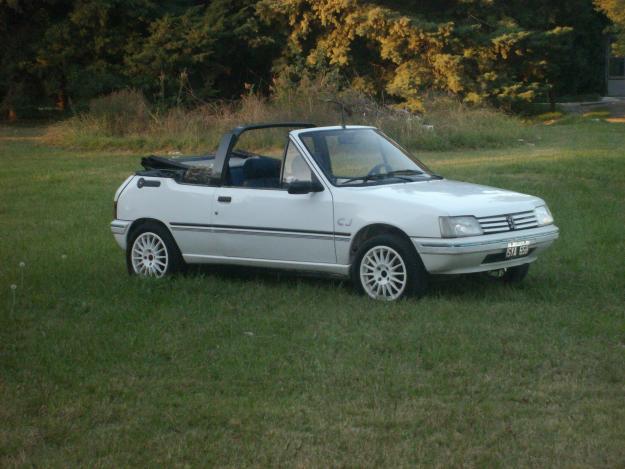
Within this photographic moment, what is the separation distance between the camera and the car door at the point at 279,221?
938 cm

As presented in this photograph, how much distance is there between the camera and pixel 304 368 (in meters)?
6.95

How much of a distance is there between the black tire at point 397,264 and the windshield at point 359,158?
0.75m

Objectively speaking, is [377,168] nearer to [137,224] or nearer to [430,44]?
[137,224]

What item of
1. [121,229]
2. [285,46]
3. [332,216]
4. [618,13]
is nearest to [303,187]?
[332,216]

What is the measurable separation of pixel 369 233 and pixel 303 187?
70cm

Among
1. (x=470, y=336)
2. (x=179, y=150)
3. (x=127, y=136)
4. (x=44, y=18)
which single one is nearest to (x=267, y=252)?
(x=470, y=336)

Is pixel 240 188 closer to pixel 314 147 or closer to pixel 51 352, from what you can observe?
pixel 314 147

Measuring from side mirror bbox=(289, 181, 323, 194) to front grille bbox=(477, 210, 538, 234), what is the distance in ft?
4.81

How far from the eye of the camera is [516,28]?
118ft

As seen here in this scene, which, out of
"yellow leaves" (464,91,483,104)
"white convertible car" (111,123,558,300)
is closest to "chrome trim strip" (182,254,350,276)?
"white convertible car" (111,123,558,300)

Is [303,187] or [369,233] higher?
[303,187]

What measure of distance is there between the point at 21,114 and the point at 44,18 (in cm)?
405

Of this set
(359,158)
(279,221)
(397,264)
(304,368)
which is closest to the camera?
(304,368)

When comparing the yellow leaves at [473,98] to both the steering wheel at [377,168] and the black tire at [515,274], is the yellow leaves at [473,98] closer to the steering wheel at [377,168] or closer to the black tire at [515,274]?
the steering wheel at [377,168]
